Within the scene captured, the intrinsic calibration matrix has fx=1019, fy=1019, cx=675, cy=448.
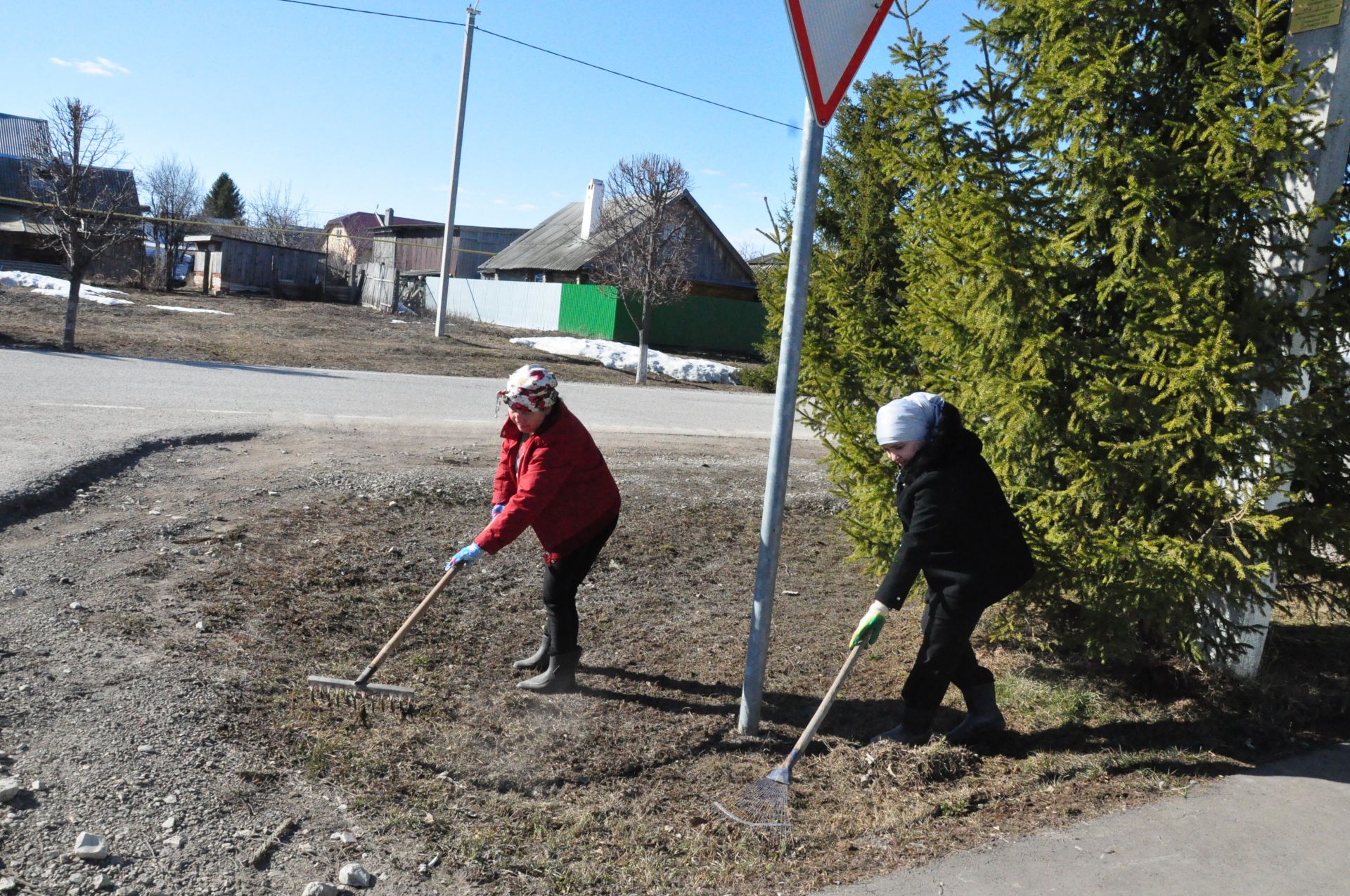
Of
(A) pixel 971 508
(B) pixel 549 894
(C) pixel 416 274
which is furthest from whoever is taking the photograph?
(C) pixel 416 274

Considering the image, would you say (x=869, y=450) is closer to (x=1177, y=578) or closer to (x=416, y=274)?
(x=1177, y=578)

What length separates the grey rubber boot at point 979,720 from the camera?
14.1 ft

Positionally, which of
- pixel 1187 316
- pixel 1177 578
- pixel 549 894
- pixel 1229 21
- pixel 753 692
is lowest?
pixel 549 894

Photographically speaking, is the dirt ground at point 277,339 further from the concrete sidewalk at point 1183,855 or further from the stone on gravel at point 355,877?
the concrete sidewalk at point 1183,855

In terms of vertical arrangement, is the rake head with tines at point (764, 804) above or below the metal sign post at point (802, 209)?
below

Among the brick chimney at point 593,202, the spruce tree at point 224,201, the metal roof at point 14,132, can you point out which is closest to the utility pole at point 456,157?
the brick chimney at point 593,202

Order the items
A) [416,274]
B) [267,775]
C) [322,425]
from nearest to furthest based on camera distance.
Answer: [267,775] → [322,425] → [416,274]

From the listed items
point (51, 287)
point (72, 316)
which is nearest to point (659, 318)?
point (51, 287)

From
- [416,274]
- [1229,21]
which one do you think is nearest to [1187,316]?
[1229,21]

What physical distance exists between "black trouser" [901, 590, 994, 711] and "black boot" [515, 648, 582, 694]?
1472mm

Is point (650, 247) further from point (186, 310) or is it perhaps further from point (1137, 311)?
point (1137, 311)

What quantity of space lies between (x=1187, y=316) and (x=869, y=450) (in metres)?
1.80

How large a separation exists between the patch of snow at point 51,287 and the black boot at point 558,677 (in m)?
27.7

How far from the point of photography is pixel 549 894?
303 cm
